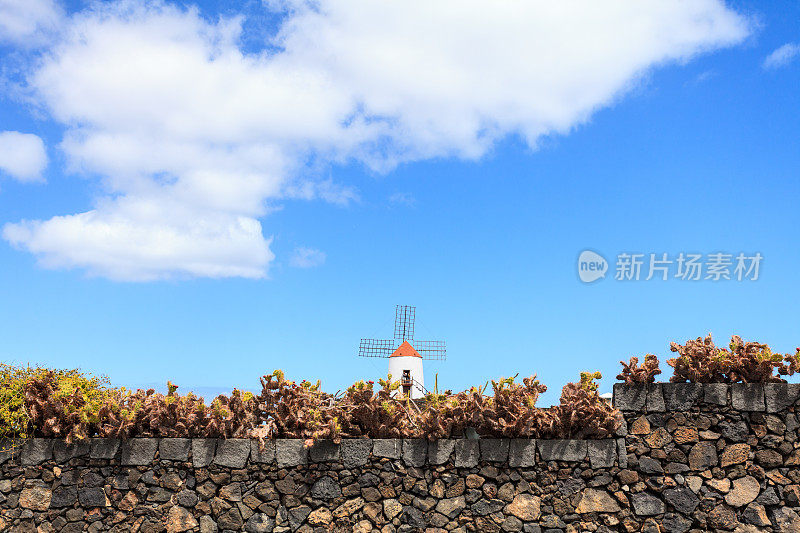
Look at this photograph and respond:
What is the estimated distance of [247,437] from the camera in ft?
30.9

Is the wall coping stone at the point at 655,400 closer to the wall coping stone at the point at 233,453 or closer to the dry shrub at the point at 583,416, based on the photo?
the dry shrub at the point at 583,416

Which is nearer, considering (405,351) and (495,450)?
(495,450)

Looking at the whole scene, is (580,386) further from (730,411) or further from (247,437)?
(247,437)

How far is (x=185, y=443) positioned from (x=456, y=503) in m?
3.96

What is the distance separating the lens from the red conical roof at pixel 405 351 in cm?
2636

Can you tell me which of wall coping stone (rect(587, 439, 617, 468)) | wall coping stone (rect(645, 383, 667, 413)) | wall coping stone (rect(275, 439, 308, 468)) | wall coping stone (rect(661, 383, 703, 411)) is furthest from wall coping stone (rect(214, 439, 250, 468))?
wall coping stone (rect(661, 383, 703, 411))

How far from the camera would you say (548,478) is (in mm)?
8969

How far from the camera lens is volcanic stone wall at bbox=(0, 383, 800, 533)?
887 cm

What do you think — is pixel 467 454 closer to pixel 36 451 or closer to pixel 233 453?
pixel 233 453

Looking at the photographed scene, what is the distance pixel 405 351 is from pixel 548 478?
17.8 meters

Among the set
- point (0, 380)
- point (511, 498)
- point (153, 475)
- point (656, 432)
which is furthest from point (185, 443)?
point (656, 432)

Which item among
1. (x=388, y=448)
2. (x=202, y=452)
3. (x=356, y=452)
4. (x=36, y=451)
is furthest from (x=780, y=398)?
(x=36, y=451)

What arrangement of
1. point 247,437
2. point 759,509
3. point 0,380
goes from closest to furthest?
1. point 759,509
2. point 247,437
3. point 0,380

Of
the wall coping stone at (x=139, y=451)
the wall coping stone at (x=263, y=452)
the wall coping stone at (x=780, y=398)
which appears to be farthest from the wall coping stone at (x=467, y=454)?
the wall coping stone at (x=139, y=451)
